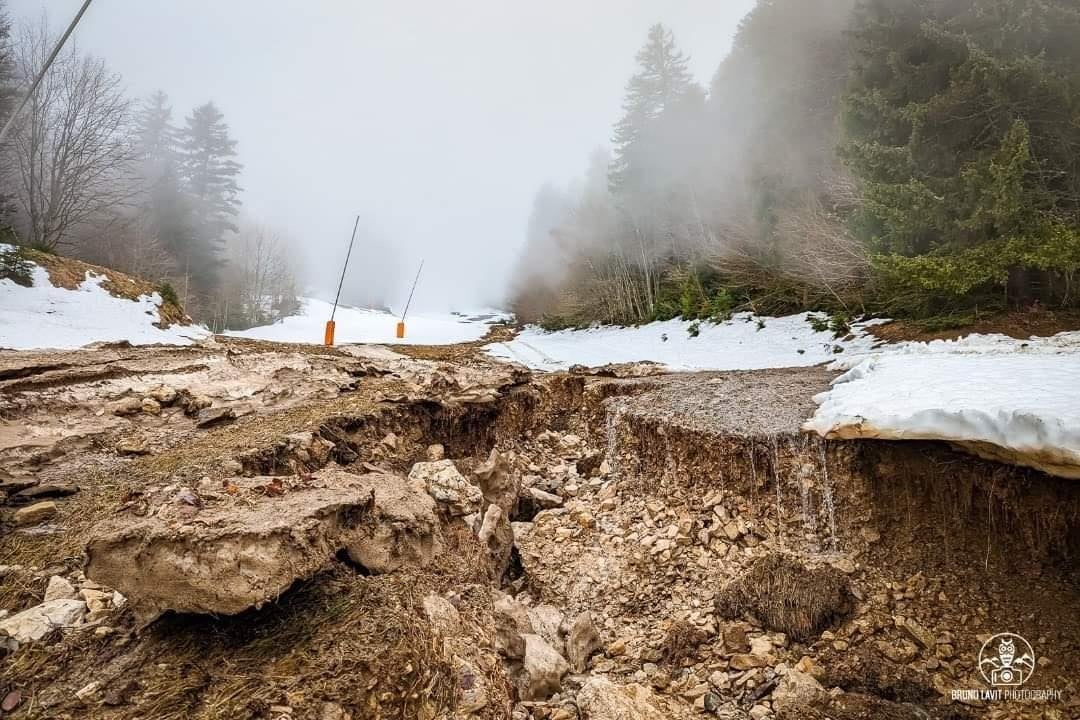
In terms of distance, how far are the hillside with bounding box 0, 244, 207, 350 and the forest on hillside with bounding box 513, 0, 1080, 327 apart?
56.5 ft

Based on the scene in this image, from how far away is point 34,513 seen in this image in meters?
3.23

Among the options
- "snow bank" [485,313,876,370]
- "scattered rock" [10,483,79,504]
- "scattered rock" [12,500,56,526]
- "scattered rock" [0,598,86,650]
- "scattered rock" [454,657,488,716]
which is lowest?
"scattered rock" [454,657,488,716]

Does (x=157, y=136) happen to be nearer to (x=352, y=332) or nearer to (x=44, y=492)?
(x=352, y=332)

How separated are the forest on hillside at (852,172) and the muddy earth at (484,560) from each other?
185 inches

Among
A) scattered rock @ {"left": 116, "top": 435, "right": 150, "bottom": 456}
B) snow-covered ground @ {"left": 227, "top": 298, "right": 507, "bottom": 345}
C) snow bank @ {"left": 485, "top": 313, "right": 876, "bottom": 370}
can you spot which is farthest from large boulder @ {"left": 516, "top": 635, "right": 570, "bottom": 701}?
snow-covered ground @ {"left": 227, "top": 298, "right": 507, "bottom": 345}

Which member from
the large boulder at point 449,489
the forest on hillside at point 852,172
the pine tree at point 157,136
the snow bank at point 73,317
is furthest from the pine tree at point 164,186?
the large boulder at point 449,489

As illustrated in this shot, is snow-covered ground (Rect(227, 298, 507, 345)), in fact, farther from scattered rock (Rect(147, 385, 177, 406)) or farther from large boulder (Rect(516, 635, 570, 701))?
large boulder (Rect(516, 635, 570, 701))

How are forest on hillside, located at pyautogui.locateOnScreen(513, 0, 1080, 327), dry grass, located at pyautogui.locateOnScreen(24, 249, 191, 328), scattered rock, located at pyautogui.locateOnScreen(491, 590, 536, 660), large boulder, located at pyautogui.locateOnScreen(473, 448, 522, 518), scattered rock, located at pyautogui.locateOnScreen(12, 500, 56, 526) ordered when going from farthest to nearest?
dry grass, located at pyautogui.locateOnScreen(24, 249, 191, 328) → forest on hillside, located at pyautogui.locateOnScreen(513, 0, 1080, 327) → large boulder, located at pyautogui.locateOnScreen(473, 448, 522, 518) → scattered rock, located at pyautogui.locateOnScreen(12, 500, 56, 526) → scattered rock, located at pyautogui.locateOnScreen(491, 590, 536, 660)

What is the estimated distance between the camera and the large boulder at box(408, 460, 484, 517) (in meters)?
4.39

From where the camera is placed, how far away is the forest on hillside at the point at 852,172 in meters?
8.23

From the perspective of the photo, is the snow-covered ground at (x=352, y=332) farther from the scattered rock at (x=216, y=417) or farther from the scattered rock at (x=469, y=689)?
the scattered rock at (x=469, y=689)

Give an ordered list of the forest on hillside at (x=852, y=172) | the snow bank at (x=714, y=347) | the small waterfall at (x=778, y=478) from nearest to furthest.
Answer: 1. the small waterfall at (x=778, y=478)
2. the forest on hillside at (x=852, y=172)
3. the snow bank at (x=714, y=347)

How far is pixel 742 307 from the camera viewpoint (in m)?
A: 18.0

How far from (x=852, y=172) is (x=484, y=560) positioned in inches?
511
